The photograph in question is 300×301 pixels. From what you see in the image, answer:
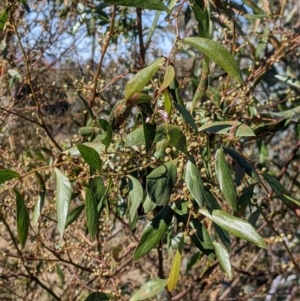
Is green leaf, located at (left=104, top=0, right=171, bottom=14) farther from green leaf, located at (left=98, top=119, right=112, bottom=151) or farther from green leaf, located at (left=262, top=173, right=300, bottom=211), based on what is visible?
green leaf, located at (left=262, top=173, right=300, bottom=211)

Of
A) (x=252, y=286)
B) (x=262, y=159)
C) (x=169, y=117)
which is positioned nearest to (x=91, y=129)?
(x=169, y=117)

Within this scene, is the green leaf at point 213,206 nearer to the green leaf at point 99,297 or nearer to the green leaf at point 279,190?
the green leaf at point 279,190

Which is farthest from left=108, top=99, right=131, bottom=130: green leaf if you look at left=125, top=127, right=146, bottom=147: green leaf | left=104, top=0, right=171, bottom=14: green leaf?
left=104, top=0, right=171, bottom=14: green leaf

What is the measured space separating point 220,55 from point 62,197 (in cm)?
35

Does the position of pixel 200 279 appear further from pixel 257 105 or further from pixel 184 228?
pixel 184 228

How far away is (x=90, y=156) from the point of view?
0.98m

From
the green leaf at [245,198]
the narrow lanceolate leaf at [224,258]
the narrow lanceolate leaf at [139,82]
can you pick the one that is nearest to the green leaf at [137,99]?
the narrow lanceolate leaf at [139,82]

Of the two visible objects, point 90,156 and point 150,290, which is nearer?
point 90,156

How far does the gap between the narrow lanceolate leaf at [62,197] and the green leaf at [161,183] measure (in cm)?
15

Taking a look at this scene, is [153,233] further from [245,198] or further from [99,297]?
[99,297]

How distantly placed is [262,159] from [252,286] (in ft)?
3.11

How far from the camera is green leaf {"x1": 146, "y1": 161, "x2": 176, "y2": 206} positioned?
0.94 meters

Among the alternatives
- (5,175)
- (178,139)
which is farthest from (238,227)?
(5,175)

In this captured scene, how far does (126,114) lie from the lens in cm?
121
